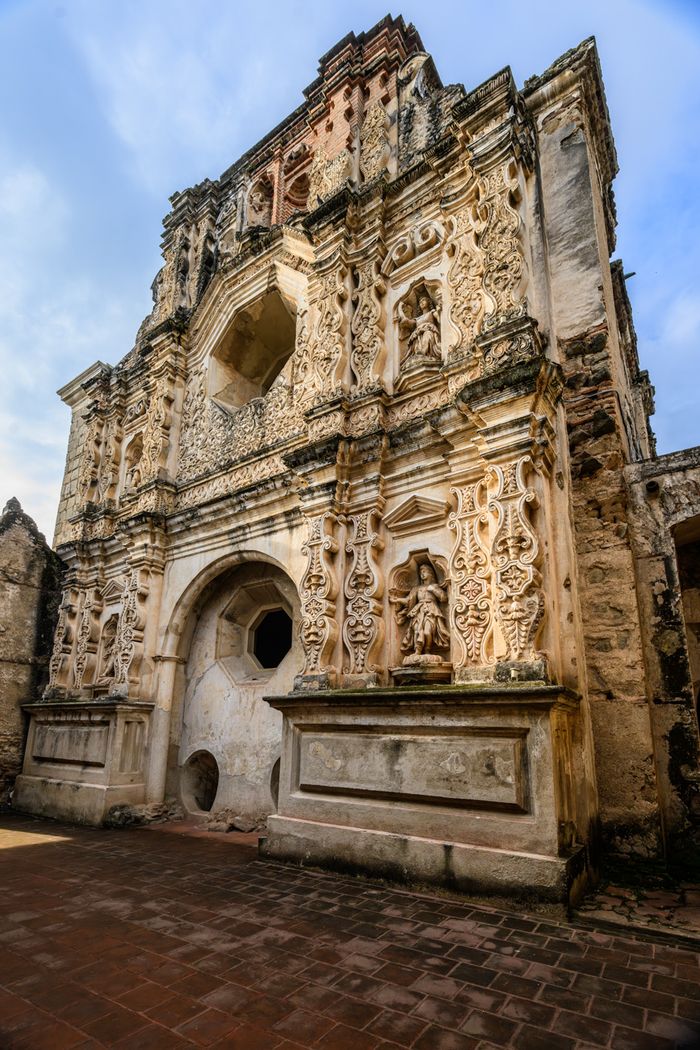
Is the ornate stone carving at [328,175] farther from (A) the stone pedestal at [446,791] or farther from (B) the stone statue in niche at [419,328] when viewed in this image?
(A) the stone pedestal at [446,791]

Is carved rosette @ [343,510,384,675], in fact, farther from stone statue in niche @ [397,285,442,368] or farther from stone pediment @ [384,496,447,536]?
stone statue in niche @ [397,285,442,368]

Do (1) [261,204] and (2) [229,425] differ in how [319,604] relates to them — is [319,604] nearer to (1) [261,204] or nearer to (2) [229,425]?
(2) [229,425]

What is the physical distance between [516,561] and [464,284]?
335cm

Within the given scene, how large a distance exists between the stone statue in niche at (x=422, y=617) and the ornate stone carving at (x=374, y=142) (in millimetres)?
5589

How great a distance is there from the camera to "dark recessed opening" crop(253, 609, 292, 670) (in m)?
9.13

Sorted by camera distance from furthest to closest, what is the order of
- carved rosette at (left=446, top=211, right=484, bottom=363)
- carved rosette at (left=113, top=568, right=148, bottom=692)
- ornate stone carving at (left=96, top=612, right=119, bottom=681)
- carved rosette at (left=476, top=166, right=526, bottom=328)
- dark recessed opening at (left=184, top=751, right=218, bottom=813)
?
1. ornate stone carving at (left=96, top=612, right=119, bottom=681)
2. carved rosette at (left=113, top=568, right=148, bottom=692)
3. dark recessed opening at (left=184, top=751, right=218, bottom=813)
4. carved rosette at (left=446, top=211, right=484, bottom=363)
5. carved rosette at (left=476, top=166, right=526, bottom=328)

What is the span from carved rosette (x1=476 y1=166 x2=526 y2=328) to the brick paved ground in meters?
5.10

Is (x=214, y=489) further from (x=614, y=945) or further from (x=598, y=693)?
(x=614, y=945)

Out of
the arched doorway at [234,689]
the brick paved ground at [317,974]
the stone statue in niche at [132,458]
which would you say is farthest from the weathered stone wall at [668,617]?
the stone statue in niche at [132,458]

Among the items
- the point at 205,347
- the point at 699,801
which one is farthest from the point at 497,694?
the point at 205,347

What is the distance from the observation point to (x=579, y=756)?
475cm

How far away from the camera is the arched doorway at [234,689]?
25.5ft

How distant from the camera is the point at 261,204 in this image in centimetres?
1180

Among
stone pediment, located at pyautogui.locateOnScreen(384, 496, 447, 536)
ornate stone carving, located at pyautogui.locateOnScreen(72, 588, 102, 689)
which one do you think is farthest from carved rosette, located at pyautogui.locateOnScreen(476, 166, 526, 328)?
ornate stone carving, located at pyautogui.locateOnScreen(72, 588, 102, 689)
